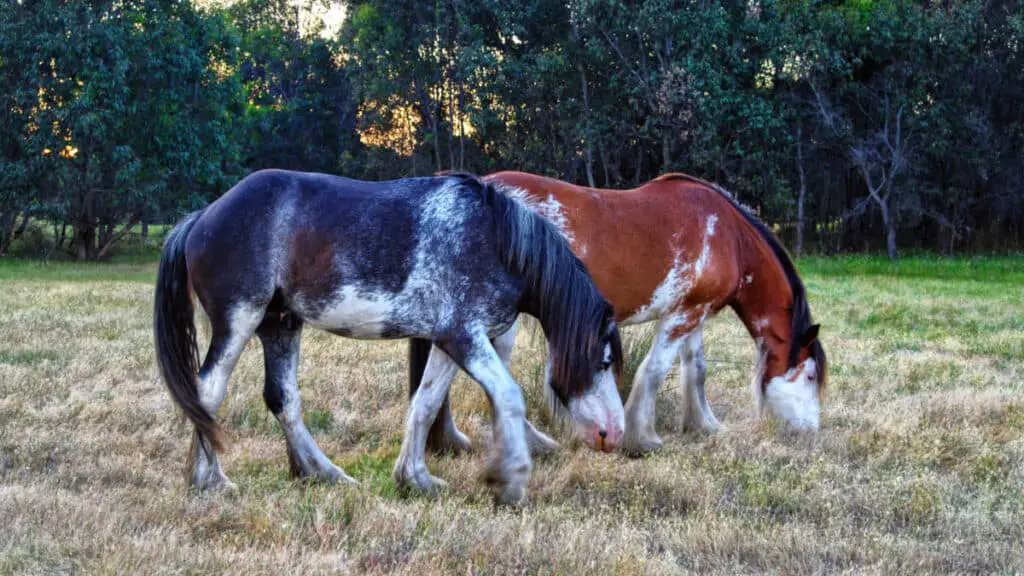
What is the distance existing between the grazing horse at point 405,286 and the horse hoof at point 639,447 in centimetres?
123

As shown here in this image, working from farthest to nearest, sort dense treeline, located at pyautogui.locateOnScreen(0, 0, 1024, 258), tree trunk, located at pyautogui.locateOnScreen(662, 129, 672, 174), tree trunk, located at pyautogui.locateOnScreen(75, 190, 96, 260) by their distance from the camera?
tree trunk, located at pyautogui.locateOnScreen(662, 129, 672, 174) → tree trunk, located at pyautogui.locateOnScreen(75, 190, 96, 260) → dense treeline, located at pyautogui.locateOnScreen(0, 0, 1024, 258)

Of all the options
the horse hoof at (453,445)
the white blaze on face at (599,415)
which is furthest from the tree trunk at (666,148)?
the white blaze on face at (599,415)

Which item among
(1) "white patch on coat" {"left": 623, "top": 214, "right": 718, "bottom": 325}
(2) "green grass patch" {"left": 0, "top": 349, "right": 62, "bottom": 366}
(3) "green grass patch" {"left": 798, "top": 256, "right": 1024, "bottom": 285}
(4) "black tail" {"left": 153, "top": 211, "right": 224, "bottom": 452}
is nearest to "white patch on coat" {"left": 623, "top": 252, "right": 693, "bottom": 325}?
(1) "white patch on coat" {"left": 623, "top": 214, "right": 718, "bottom": 325}

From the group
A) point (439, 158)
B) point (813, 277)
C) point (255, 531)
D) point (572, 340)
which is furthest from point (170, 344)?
point (439, 158)

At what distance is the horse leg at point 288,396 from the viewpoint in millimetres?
4762

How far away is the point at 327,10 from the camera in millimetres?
40844

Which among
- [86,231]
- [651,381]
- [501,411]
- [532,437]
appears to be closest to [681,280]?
[651,381]

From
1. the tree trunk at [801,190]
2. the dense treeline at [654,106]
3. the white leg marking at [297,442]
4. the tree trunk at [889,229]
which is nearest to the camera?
the white leg marking at [297,442]

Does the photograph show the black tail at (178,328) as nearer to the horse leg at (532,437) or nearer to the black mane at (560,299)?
the black mane at (560,299)

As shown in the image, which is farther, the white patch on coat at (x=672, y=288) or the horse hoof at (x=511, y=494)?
the white patch on coat at (x=672, y=288)

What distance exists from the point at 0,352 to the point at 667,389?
19.3 feet

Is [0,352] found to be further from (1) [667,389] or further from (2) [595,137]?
(2) [595,137]

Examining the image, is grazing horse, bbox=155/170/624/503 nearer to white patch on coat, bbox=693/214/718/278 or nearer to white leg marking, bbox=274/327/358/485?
white leg marking, bbox=274/327/358/485

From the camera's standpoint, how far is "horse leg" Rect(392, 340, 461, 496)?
464cm
